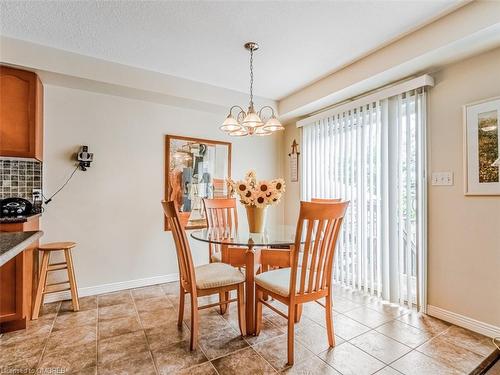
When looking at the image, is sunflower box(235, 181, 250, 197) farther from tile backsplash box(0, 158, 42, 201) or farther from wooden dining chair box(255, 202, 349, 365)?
tile backsplash box(0, 158, 42, 201)

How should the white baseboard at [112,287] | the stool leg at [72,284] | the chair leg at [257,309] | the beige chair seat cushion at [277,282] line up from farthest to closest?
the white baseboard at [112,287], the stool leg at [72,284], the chair leg at [257,309], the beige chair seat cushion at [277,282]

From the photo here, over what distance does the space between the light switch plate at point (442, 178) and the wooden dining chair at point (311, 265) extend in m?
1.19

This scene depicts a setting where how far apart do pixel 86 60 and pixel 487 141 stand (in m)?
3.61

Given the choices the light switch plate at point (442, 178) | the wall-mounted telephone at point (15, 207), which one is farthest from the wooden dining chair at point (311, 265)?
the wall-mounted telephone at point (15, 207)

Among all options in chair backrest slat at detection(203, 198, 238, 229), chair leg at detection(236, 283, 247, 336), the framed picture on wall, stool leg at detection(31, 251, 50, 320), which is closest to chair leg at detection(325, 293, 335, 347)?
chair leg at detection(236, 283, 247, 336)

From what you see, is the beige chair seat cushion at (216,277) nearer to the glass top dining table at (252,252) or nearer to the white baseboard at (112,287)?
the glass top dining table at (252,252)

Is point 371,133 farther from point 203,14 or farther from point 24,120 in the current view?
point 24,120

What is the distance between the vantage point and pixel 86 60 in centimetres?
260

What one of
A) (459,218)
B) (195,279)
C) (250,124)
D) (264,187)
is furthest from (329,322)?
(250,124)

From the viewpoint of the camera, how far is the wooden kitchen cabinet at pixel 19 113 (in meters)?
2.31

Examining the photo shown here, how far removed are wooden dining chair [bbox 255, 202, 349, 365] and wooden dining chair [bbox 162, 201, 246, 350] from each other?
21 cm

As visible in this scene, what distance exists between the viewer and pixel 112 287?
118 inches

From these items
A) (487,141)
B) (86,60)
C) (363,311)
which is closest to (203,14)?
(86,60)

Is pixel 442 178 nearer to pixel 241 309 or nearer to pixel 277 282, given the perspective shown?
pixel 277 282
